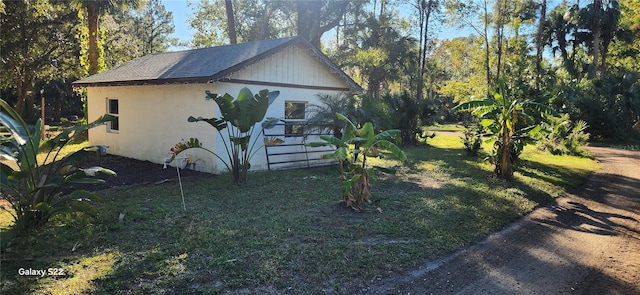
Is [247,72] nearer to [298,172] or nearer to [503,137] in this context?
[298,172]

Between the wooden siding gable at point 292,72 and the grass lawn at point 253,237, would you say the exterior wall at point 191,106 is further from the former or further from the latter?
the grass lawn at point 253,237

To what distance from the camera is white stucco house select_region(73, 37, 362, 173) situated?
1027 centimetres

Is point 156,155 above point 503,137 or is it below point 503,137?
below

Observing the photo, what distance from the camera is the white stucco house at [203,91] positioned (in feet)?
33.7

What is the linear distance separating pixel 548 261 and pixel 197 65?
966cm

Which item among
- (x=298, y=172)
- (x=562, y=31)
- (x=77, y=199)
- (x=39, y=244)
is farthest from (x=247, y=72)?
(x=562, y=31)

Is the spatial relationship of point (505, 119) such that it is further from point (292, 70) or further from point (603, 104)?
point (603, 104)

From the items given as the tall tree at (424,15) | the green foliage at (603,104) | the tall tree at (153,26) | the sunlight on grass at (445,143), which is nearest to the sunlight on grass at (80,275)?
the sunlight on grass at (445,143)

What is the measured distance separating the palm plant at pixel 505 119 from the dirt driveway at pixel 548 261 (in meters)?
2.36

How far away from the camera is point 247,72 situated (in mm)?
10641

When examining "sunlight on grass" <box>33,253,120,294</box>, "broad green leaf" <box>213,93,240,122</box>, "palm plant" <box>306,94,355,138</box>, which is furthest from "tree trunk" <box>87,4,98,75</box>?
"sunlight on grass" <box>33,253,120,294</box>

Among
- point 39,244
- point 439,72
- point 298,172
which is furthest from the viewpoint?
point 439,72

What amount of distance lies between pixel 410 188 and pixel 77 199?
6577mm

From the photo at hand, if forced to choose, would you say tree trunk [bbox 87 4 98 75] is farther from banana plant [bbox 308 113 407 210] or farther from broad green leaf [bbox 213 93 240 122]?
banana plant [bbox 308 113 407 210]
